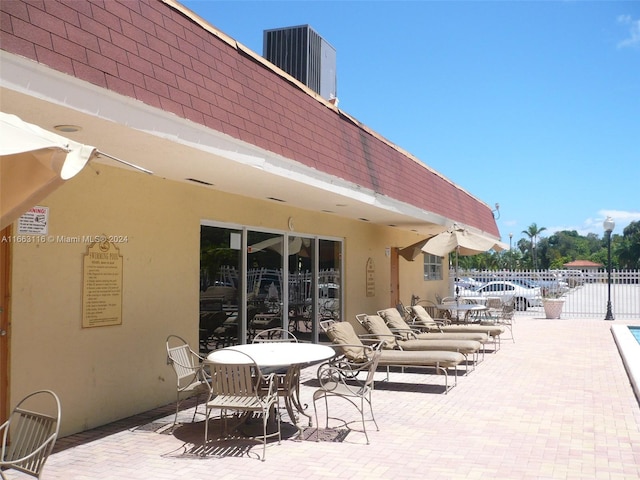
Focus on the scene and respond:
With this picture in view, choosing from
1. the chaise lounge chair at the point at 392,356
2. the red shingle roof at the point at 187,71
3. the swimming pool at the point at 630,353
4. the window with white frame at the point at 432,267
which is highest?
the red shingle roof at the point at 187,71

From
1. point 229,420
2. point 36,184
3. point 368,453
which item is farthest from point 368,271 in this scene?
point 36,184

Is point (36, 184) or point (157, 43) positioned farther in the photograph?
point (157, 43)

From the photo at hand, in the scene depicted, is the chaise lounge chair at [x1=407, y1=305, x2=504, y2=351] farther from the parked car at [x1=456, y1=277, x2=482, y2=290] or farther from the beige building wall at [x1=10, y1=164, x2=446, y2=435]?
the parked car at [x1=456, y1=277, x2=482, y2=290]

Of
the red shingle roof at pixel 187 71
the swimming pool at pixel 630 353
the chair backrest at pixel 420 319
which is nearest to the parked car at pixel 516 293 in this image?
the swimming pool at pixel 630 353

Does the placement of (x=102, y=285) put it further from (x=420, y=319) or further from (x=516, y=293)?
(x=516, y=293)

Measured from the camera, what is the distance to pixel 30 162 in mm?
3557

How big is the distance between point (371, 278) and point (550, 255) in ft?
299

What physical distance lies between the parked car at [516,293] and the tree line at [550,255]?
42.0 meters

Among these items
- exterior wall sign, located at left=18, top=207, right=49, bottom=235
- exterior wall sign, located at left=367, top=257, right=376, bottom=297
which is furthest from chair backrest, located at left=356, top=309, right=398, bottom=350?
exterior wall sign, located at left=18, top=207, right=49, bottom=235

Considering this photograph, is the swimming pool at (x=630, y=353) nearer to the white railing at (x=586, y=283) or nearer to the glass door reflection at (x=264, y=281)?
the glass door reflection at (x=264, y=281)

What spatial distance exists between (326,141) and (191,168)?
2.91 metres

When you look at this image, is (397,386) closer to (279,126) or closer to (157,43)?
(279,126)

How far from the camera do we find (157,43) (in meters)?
5.79

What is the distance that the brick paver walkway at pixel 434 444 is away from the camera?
17.6ft
